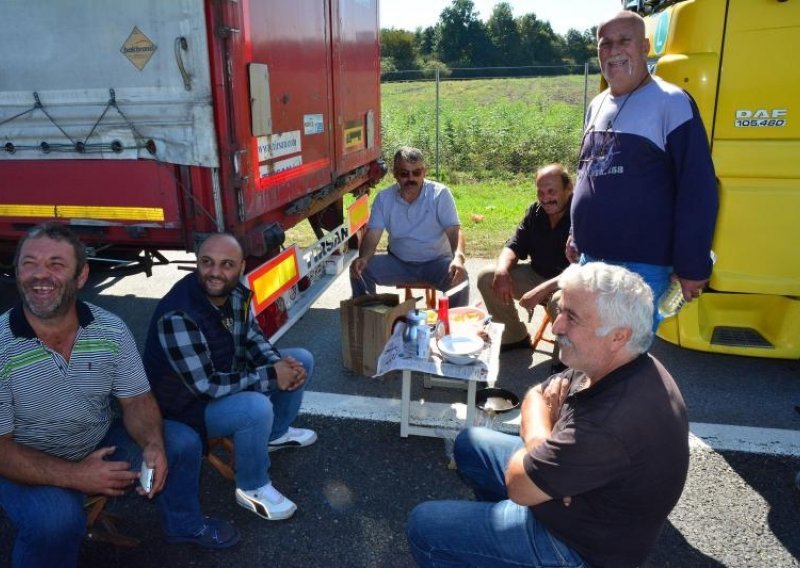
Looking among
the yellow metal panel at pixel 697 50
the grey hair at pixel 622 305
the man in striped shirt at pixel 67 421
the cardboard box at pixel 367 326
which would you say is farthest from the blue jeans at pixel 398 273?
the grey hair at pixel 622 305

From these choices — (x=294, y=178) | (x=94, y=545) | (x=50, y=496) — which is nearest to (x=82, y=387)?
(x=50, y=496)

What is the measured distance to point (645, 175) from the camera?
2.54 metres

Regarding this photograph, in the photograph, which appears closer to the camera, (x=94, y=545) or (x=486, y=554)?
(x=486, y=554)

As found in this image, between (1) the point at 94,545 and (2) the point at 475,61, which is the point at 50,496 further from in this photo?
(2) the point at 475,61

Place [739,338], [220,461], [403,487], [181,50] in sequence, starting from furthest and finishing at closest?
[739,338] → [181,50] → [403,487] → [220,461]

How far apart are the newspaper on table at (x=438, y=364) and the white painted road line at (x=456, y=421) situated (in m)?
0.36

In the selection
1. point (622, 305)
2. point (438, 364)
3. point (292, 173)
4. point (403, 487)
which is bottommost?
point (403, 487)

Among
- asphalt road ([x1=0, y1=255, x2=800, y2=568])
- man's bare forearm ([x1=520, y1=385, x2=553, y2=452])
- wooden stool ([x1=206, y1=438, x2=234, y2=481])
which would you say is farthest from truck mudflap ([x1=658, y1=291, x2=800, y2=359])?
wooden stool ([x1=206, y1=438, x2=234, y2=481])

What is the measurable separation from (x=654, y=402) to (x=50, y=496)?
1.82 meters

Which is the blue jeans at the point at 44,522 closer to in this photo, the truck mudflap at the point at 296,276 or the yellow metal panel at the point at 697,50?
the truck mudflap at the point at 296,276

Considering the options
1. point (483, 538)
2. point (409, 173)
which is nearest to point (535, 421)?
point (483, 538)

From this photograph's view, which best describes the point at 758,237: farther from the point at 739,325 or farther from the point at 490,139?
the point at 490,139

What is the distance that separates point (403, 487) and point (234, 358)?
0.95 metres

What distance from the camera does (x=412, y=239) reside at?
174 inches
